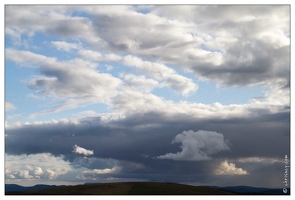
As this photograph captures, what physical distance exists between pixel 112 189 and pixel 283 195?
77.8 meters

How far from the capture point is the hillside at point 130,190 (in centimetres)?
12912

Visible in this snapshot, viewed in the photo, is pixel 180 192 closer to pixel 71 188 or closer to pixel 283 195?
pixel 71 188

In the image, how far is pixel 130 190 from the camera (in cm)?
14975

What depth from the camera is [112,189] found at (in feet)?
465

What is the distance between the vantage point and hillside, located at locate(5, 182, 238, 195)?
129m
